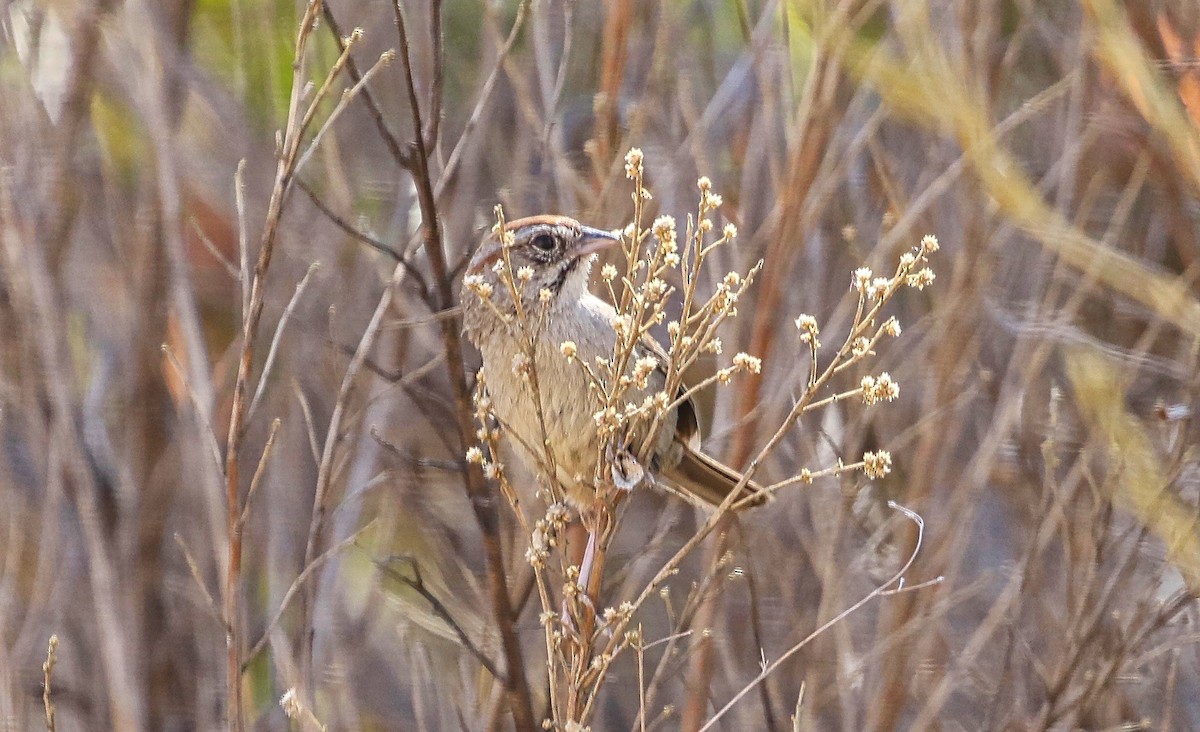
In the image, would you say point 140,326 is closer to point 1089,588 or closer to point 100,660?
point 100,660

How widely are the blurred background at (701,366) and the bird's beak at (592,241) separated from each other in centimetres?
23

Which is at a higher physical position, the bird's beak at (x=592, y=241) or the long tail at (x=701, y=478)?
the bird's beak at (x=592, y=241)

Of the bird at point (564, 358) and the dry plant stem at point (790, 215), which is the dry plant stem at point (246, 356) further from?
the dry plant stem at point (790, 215)

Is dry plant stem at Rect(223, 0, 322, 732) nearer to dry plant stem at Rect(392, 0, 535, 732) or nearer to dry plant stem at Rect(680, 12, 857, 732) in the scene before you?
dry plant stem at Rect(392, 0, 535, 732)

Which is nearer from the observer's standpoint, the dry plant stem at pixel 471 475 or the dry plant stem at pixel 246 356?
the dry plant stem at pixel 246 356

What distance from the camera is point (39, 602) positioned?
3.29 meters

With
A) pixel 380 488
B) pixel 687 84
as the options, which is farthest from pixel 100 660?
pixel 687 84

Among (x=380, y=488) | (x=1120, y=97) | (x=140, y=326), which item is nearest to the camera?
(x=140, y=326)

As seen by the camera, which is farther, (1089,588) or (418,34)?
(418,34)

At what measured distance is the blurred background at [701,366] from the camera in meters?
3.22

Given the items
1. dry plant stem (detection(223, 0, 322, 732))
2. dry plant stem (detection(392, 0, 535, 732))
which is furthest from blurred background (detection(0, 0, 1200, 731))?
dry plant stem (detection(223, 0, 322, 732))

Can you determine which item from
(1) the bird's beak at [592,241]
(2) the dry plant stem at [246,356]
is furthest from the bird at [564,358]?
(2) the dry plant stem at [246,356]

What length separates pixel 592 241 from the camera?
116 inches

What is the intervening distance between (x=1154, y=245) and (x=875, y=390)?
2.70 m
